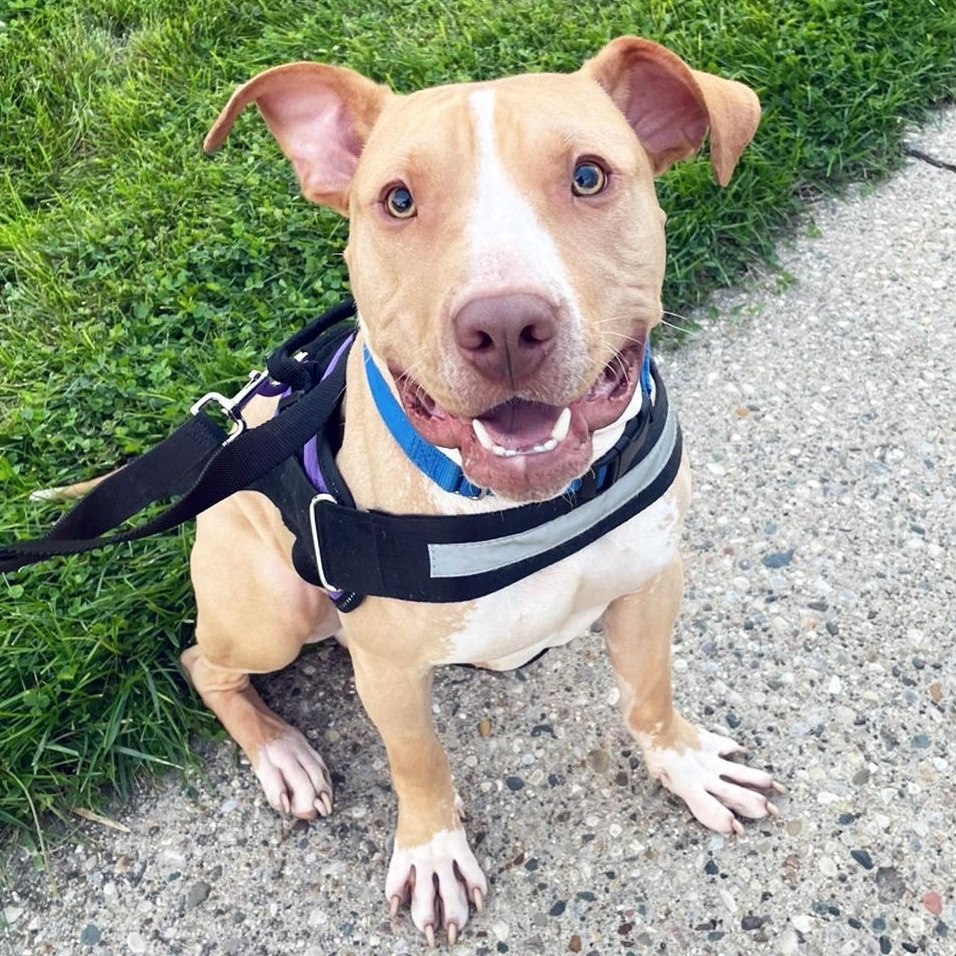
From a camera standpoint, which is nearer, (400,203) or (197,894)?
(400,203)

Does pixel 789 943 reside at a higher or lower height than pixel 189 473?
lower

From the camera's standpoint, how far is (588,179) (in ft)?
6.41

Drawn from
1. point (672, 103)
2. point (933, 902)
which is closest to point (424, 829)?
point (933, 902)

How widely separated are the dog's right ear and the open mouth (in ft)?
2.10

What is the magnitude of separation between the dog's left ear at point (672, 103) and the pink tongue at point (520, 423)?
678mm

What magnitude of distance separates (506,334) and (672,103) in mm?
832

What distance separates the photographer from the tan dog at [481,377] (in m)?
1.81

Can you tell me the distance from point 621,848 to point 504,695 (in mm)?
546

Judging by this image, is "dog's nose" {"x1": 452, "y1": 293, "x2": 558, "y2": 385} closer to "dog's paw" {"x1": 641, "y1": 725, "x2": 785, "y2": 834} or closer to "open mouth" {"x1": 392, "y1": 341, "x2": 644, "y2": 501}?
"open mouth" {"x1": 392, "y1": 341, "x2": 644, "y2": 501}

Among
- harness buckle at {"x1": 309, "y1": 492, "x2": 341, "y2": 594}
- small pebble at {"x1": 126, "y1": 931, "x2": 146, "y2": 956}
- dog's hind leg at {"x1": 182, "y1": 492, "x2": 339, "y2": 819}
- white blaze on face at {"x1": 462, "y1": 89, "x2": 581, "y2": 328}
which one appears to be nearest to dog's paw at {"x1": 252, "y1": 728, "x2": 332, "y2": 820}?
dog's hind leg at {"x1": 182, "y1": 492, "x2": 339, "y2": 819}

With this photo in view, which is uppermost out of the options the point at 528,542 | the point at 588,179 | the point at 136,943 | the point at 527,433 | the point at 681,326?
the point at 588,179

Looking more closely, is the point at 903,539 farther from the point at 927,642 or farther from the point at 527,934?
the point at 527,934

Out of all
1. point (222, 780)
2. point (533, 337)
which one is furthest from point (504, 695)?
point (533, 337)

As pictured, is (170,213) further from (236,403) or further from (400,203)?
(400,203)
